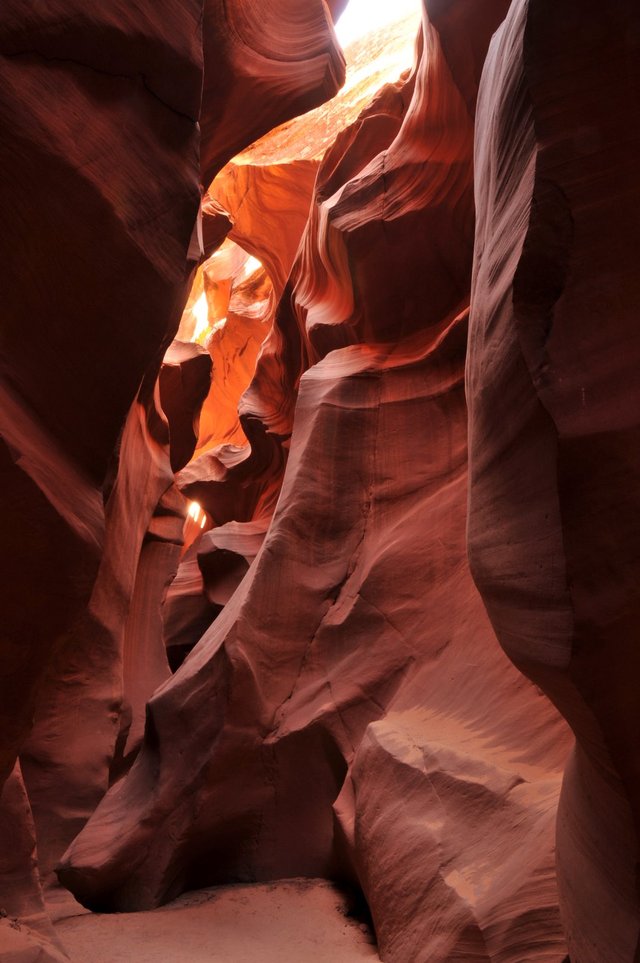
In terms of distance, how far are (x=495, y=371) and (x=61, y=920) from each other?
165 inches

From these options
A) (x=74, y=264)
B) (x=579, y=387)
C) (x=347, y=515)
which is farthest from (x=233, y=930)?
(x=579, y=387)

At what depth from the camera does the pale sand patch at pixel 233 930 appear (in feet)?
12.7

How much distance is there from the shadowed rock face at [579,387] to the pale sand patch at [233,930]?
7.21 feet

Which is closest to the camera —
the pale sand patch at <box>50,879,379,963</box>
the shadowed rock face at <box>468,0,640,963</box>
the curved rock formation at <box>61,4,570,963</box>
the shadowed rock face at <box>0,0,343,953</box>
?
the shadowed rock face at <box>468,0,640,963</box>

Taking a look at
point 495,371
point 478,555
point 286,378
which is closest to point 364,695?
point 478,555

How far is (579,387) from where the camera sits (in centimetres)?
186

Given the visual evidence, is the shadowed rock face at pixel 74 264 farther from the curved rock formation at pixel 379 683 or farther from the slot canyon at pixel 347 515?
the curved rock formation at pixel 379 683

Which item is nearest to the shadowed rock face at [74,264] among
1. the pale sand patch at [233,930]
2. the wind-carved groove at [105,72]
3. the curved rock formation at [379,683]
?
the wind-carved groove at [105,72]

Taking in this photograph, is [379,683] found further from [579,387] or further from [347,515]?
[579,387]

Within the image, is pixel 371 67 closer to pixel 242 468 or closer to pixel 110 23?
pixel 242 468

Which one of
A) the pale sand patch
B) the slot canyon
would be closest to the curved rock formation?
the slot canyon

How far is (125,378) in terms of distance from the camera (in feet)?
8.89

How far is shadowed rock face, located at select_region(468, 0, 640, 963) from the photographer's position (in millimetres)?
1842

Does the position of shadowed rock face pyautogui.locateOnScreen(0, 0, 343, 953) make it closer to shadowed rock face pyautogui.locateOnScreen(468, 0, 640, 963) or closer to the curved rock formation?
shadowed rock face pyautogui.locateOnScreen(468, 0, 640, 963)
